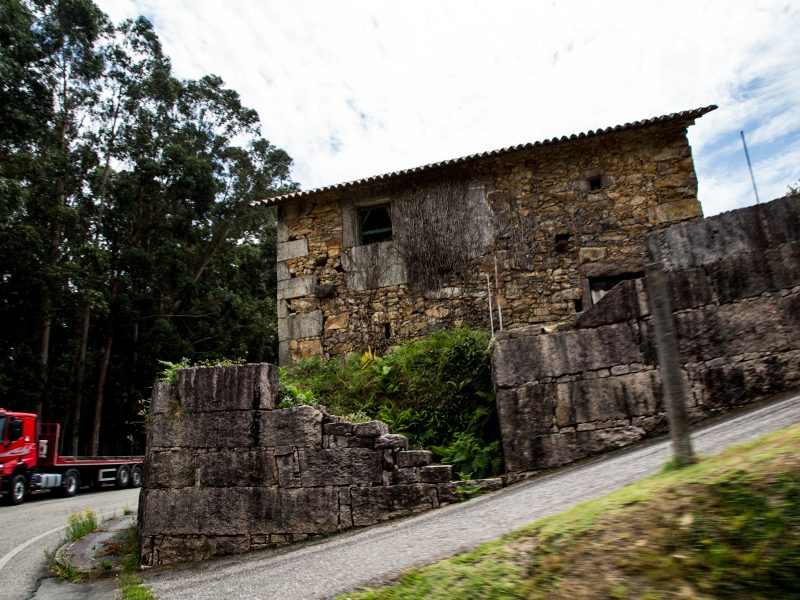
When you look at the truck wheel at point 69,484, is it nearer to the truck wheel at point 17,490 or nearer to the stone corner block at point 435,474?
the truck wheel at point 17,490

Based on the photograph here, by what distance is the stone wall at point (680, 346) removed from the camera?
6.44 metres

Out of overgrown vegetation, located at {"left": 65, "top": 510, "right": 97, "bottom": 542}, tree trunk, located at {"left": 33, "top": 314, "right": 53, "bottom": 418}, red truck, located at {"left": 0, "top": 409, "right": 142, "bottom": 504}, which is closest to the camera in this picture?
overgrown vegetation, located at {"left": 65, "top": 510, "right": 97, "bottom": 542}

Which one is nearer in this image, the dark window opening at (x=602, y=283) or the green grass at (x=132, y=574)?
the green grass at (x=132, y=574)

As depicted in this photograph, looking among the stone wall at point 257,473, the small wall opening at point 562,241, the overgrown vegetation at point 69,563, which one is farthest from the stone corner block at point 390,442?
the small wall opening at point 562,241

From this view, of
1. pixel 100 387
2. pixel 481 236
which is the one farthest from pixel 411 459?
pixel 100 387

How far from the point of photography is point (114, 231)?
24766 millimetres

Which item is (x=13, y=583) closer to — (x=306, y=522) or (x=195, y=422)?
(x=195, y=422)

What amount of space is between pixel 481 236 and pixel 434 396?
17.2 feet

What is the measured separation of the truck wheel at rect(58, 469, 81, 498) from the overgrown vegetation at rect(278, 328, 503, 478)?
1145 cm

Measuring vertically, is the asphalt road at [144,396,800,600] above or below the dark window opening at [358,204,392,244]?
below

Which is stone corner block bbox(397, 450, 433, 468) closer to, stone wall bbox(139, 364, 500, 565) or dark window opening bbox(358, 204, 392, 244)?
stone wall bbox(139, 364, 500, 565)

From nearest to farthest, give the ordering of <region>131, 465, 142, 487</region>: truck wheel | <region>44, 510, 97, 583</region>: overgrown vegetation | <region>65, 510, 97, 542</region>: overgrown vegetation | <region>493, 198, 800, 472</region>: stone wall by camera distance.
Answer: <region>493, 198, 800, 472</region>: stone wall → <region>44, 510, 97, 583</region>: overgrown vegetation → <region>65, 510, 97, 542</region>: overgrown vegetation → <region>131, 465, 142, 487</region>: truck wheel

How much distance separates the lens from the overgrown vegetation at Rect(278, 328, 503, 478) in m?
7.24

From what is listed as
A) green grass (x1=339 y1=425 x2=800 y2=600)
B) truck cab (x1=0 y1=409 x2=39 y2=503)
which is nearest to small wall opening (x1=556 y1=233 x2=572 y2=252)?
green grass (x1=339 y1=425 x2=800 y2=600)
